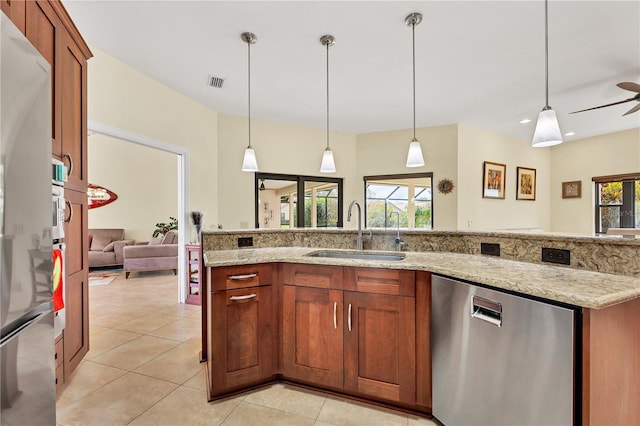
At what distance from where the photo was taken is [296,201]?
5.21 metres

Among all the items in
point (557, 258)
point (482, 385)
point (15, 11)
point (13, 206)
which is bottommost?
point (482, 385)

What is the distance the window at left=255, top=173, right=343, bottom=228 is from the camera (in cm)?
493

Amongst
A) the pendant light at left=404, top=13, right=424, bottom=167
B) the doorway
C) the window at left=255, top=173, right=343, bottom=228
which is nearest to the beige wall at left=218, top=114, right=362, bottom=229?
the window at left=255, top=173, right=343, bottom=228

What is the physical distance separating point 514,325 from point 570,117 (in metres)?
4.84

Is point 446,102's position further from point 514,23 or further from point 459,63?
point 514,23

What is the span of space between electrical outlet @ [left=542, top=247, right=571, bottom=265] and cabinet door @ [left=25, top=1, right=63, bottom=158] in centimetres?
292

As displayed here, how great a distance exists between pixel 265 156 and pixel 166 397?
3.60 meters

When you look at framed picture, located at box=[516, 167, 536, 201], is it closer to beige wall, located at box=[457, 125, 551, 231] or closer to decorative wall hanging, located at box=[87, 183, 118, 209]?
beige wall, located at box=[457, 125, 551, 231]

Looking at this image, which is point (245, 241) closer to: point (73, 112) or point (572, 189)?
point (73, 112)

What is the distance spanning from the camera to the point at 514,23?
94.3 inches

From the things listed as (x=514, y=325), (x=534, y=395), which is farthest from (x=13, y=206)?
(x=534, y=395)

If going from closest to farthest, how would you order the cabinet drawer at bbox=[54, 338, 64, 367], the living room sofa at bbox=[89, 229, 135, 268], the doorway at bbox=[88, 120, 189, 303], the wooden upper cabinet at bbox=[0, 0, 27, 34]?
the wooden upper cabinet at bbox=[0, 0, 27, 34] → the cabinet drawer at bbox=[54, 338, 64, 367] → the doorway at bbox=[88, 120, 189, 303] → the living room sofa at bbox=[89, 229, 135, 268]

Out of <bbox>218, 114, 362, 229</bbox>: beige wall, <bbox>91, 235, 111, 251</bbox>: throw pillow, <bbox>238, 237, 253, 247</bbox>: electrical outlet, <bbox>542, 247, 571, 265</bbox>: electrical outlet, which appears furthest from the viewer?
<bbox>91, 235, 111, 251</bbox>: throw pillow

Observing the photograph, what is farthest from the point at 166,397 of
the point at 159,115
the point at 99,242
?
the point at 99,242
